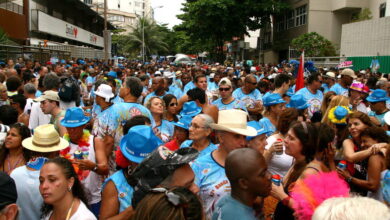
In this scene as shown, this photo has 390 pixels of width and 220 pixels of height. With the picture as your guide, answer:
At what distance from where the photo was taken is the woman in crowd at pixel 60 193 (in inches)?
116

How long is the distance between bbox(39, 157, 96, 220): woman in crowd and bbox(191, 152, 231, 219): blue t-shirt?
952 mm

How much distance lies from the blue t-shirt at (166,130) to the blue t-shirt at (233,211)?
3.04 metres

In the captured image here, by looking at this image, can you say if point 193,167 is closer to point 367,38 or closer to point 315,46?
point 367,38

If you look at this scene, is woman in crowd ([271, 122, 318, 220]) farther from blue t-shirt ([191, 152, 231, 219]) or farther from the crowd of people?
blue t-shirt ([191, 152, 231, 219])

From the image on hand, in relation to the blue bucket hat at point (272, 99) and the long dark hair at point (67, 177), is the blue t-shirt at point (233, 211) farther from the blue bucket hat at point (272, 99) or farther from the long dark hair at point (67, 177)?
the blue bucket hat at point (272, 99)

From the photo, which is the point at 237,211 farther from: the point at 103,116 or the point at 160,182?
the point at 103,116

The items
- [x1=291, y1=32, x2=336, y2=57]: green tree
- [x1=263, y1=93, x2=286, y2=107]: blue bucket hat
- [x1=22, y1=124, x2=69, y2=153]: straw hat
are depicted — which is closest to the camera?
[x1=22, y1=124, x2=69, y2=153]: straw hat

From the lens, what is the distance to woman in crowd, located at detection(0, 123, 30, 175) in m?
4.02

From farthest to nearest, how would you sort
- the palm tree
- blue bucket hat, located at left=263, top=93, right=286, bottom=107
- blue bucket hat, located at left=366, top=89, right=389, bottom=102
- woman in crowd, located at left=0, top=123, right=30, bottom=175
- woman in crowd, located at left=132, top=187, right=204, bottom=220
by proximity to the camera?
the palm tree → blue bucket hat, located at left=366, top=89, right=389, bottom=102 → blue bucket hat, located at left=263, top=93, right=286, bottom=107 → woman in crowd, located at left=0, top=123, right=30, bottom=175 → woman in crowd, located at left=132, top=187, right=204, bottom=220

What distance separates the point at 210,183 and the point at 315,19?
33.5 meters

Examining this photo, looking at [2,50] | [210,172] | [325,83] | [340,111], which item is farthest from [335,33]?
[210,172]

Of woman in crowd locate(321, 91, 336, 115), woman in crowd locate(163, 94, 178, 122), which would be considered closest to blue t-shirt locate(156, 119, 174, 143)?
woman in crowd locate(163, 94, 178, 122)

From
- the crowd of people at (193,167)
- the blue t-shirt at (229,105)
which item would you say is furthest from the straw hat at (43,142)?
the blue t-shirt at (229,105)

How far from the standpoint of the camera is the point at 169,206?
1.99 m
